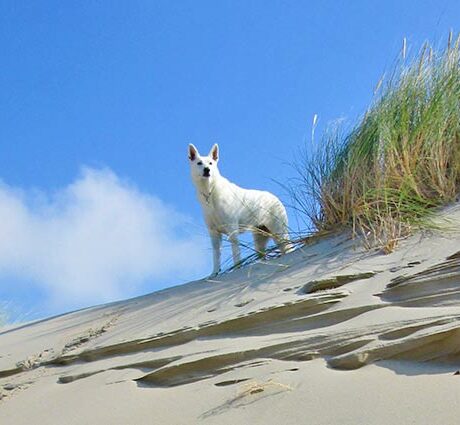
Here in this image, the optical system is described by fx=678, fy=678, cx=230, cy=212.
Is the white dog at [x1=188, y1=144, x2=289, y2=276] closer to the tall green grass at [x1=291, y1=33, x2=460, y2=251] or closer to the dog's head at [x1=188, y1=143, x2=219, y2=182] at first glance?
the dog's head at [x1=188, y1=143, x2=219, y2=182]

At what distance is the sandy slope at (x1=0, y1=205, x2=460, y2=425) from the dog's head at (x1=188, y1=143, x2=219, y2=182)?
4.00 metres

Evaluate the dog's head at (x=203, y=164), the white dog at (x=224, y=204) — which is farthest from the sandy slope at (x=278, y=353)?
the dog's head at (x=203, y=164)

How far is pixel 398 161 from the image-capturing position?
13.7 ft

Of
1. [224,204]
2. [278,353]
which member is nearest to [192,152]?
[224,204]

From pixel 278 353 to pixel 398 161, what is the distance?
2200 millimetres

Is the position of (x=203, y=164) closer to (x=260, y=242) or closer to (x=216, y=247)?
(x=216, y=247)

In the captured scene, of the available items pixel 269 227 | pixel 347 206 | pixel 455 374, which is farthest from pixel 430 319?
pixel 269 227

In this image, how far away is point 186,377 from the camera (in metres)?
2.38

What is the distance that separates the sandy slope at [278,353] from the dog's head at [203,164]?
3996mm

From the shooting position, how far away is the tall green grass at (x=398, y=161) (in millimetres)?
3826

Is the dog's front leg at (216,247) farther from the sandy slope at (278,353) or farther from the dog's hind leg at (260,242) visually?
the sandy slope at (278,353)

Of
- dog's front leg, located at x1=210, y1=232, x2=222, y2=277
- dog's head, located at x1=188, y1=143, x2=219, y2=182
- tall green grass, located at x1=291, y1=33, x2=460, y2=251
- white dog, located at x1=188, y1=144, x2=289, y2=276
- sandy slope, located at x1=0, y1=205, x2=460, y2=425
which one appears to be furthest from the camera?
dog's head, located at x1=188, y1=143, x2=219, y2=182

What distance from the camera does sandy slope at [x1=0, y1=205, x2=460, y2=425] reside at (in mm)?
1938

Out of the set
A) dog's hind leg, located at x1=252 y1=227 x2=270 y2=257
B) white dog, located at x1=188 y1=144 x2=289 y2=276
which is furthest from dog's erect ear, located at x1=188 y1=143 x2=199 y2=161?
dog's hind leg, located at x1=252 y1=227 x2=270 y2=257
